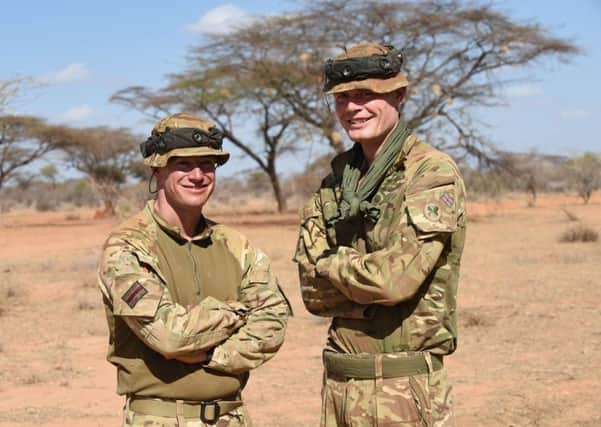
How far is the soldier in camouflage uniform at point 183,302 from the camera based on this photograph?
286cm

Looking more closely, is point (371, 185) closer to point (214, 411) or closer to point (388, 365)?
point (388, 365)

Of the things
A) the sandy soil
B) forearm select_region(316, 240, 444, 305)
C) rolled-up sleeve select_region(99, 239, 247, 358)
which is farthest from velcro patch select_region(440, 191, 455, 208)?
the sandy soil

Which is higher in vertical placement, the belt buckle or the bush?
the belt buckle

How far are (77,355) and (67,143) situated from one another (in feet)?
79.4

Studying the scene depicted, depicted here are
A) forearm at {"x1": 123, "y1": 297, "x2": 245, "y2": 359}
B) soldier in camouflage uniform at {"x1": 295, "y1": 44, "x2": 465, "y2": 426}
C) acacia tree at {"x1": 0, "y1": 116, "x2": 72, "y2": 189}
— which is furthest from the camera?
acacia tree at {"x1": 0, "y1": 116, "x2": 72, "y2": 189}

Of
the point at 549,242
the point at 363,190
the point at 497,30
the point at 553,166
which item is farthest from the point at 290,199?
the point at 363,190

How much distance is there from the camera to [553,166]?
53.7 meters

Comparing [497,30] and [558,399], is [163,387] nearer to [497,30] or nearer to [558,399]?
[558,399]

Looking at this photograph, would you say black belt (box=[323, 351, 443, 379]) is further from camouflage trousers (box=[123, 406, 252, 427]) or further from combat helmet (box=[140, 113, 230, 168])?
combat helmet (box=[140, 113, 230, 168])

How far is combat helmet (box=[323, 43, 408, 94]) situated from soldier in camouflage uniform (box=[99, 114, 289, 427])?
478 millimetres

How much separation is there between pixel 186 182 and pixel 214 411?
79 centimetres

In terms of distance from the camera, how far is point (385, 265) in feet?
9.57

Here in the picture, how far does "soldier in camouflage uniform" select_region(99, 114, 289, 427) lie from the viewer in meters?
2.86

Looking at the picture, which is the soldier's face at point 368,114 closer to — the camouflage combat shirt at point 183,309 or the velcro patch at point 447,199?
the velcro patch at point 447,199
